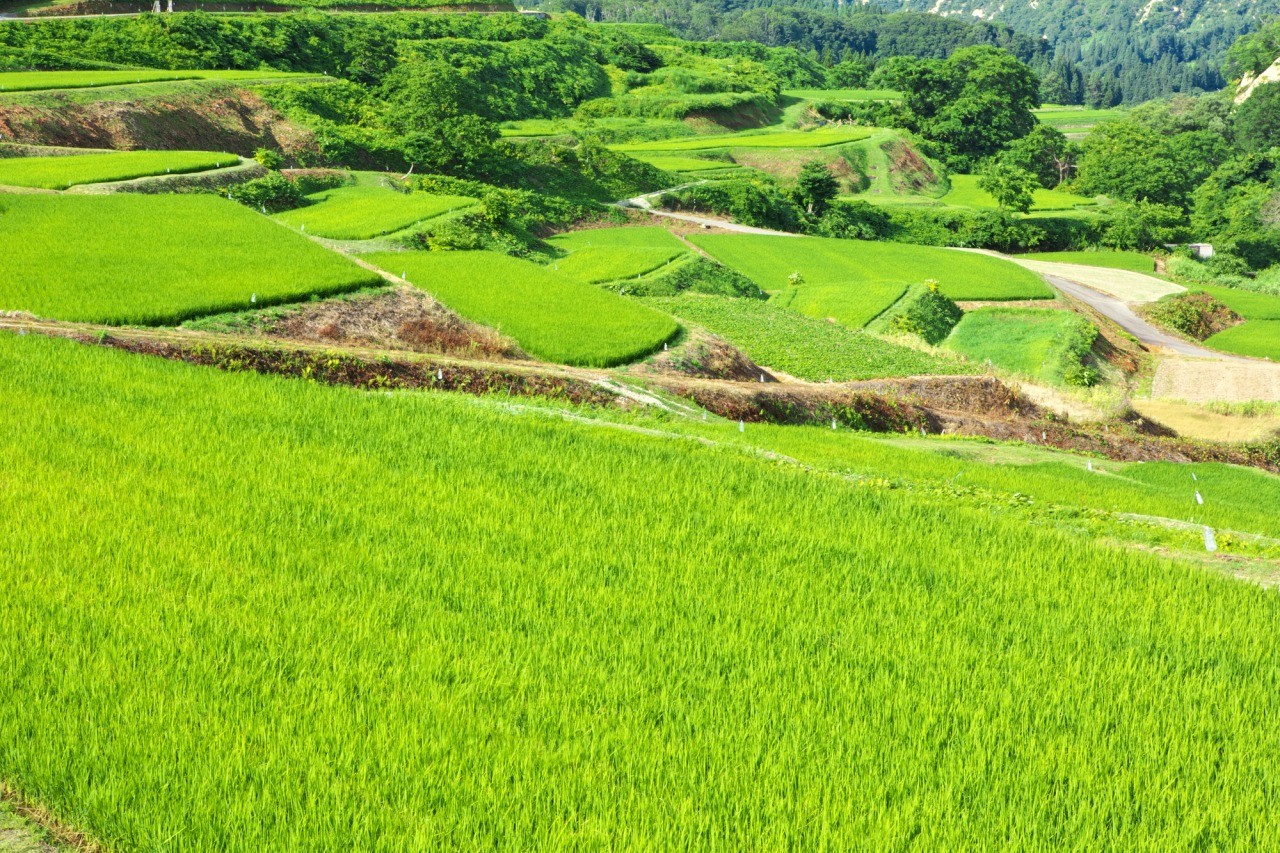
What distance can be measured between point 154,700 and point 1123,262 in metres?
89.0

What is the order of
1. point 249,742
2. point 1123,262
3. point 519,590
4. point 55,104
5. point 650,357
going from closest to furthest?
point 249,742 < point 519,590 < point 650,357 < point 55,104 < point 1123,262

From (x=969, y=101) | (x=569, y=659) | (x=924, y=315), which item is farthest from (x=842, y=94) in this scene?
(x=569, y=659)

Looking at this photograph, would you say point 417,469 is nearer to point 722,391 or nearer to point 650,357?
point 722,391

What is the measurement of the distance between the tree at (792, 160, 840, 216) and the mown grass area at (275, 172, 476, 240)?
43.0 m

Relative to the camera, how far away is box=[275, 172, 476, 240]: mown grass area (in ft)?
126

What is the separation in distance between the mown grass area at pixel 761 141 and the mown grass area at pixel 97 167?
5659 centimetres

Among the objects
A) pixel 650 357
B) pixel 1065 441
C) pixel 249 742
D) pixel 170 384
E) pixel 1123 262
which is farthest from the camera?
pixel 1123 262

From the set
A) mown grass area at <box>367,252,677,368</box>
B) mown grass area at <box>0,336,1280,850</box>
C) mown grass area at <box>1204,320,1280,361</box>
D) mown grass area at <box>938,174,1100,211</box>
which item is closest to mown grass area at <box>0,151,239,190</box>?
mown grass area at <box>367,252,677,368</box>

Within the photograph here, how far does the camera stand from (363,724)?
5.96m

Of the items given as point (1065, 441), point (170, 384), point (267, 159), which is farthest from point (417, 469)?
point (267, 159)

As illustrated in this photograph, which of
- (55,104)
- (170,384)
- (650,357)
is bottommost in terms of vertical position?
(650,357)

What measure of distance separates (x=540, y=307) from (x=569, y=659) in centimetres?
2392

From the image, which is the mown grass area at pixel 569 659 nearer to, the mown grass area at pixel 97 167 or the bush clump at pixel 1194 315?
the mown grass area at pixel 97 167

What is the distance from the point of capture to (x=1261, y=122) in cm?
13362
